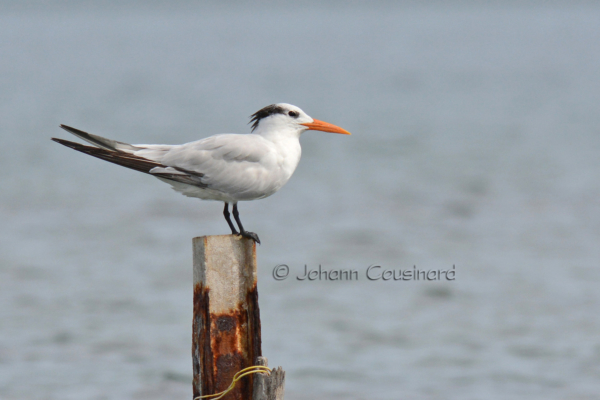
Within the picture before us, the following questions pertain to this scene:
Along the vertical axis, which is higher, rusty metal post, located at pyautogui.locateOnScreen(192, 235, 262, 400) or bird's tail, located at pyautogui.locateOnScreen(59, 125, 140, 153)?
bird's tail, located at pyautogui.locateOnScreen(59, 125, 140, 153)

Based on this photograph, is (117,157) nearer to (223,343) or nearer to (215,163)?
(215,163)

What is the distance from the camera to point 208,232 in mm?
13719

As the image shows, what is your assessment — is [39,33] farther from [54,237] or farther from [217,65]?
[54,237]

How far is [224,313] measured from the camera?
182 inches

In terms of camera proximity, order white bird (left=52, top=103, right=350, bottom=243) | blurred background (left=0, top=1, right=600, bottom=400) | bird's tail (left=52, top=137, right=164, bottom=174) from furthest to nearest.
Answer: blurred background (left=0, top=1, right=600, bottom=400), white bird (left=52, top=103, right=350, bottom=243), bird's tail (left=52, top=137, right=164, bottom=174)

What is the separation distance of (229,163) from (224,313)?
3.30 ft

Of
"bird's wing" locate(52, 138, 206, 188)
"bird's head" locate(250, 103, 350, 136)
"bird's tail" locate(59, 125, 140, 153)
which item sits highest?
"bird's head" locate(250, 103, 350, 136)

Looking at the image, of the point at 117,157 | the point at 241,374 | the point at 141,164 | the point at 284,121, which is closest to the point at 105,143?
the point at 117,157

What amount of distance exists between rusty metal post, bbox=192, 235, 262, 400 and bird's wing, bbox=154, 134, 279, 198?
17.8 inches

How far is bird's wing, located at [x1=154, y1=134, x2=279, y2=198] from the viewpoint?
198 inches

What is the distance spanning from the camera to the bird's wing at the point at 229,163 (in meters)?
5.02

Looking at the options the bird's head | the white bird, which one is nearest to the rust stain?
the white bird

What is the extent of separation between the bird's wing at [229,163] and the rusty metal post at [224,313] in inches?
17.8

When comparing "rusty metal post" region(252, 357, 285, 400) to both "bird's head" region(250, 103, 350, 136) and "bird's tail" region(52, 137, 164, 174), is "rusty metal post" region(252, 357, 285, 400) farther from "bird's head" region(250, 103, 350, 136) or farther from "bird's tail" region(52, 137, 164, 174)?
"bird's head" region(250, 103, 350, 136)
